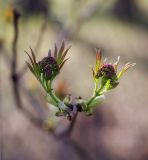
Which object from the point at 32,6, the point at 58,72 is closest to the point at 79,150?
the point at 32,6

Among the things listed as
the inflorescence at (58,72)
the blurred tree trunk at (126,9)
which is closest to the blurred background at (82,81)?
the blurred tree trunk at (126,9)

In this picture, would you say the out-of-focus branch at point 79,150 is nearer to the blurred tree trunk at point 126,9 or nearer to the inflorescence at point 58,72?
the blurred tree trunk at point 126,9

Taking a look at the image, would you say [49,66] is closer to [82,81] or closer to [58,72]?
[58,72]

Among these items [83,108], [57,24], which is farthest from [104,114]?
[83,108]

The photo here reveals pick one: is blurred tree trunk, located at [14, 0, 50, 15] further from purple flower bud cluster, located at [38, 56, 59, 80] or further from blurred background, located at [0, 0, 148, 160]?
purple flower bud cluster, located at [38, 56, 59, 80]

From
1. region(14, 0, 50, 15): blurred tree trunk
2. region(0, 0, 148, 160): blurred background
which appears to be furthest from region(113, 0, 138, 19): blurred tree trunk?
region(14, 0, 50, 15): blurred tree trunk

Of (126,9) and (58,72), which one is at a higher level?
(126,9)
